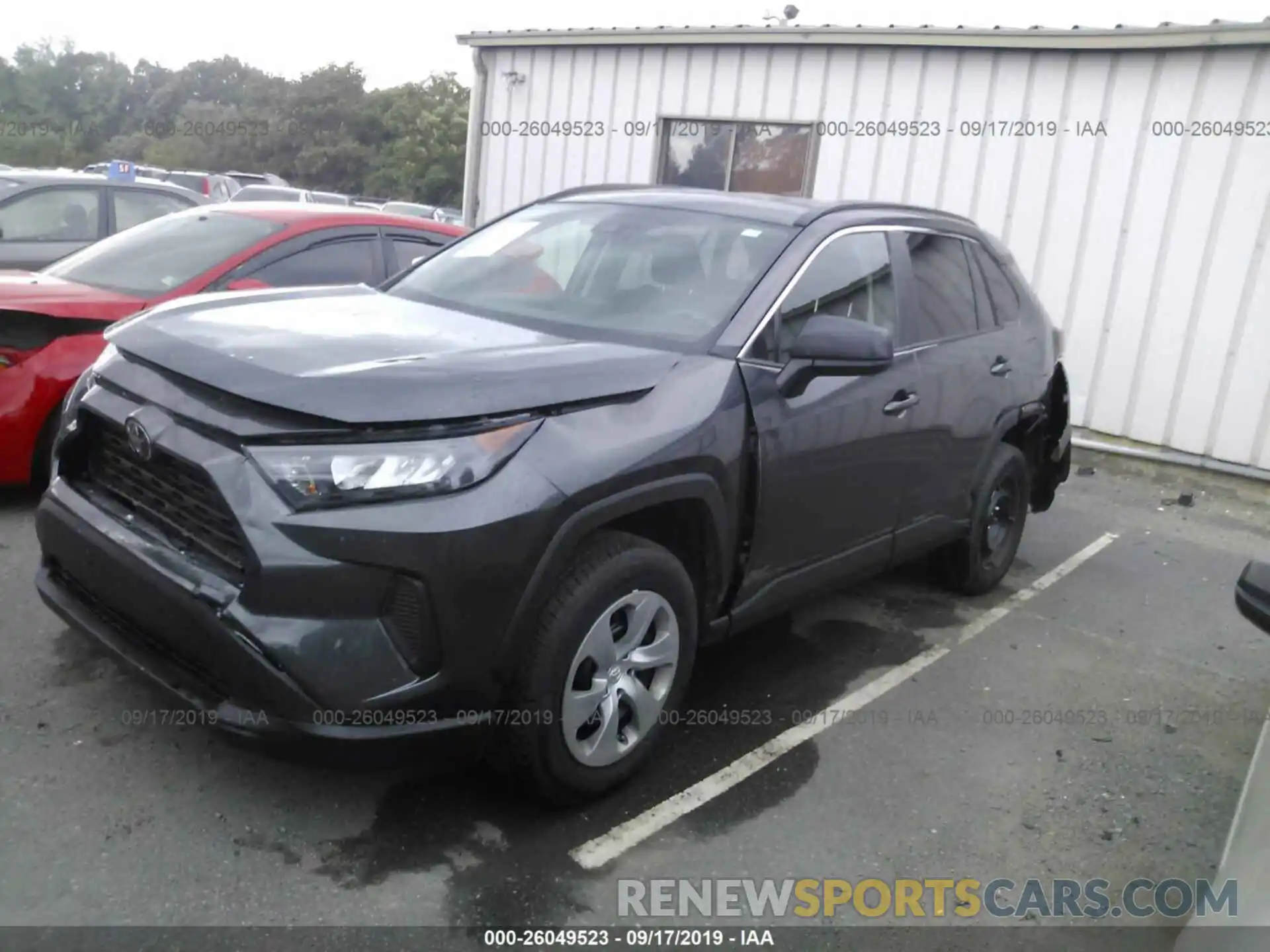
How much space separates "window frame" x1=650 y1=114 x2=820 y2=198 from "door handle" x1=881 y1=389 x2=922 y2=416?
5756 mm

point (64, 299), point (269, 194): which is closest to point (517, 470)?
point (64, 299)

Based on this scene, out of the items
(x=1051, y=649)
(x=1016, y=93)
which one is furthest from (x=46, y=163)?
(x=1051, y=649)

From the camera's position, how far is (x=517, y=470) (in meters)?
2.67

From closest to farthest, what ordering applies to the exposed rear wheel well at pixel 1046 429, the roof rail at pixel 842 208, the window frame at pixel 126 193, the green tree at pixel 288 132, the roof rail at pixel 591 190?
the roof rail at pixel 842 208
the roof rail at pixel 591 190
the exposed rear wheel well at pixel 1046 429
the window frame at pixel 126 193
the green tree at pixel 288 132

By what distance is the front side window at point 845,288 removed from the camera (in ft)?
11.9

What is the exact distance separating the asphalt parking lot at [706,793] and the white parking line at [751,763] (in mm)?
15

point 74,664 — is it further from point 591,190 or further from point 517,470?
point 591,190

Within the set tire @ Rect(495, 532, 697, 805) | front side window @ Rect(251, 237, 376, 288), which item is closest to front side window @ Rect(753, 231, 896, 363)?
tire @ Rect(495, 532, 697, 805)

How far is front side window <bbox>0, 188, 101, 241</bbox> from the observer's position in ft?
25.0

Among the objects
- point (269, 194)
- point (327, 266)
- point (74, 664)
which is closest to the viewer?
point (74, 664)

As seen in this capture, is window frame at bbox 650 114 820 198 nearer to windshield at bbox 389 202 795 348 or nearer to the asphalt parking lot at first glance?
windshield at bbox 389 202 795 348

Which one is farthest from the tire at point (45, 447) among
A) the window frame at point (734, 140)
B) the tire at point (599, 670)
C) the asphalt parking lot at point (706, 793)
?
the window frame at point (734, 140)

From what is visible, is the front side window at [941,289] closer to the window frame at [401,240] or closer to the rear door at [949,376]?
the rear door at [949,376]

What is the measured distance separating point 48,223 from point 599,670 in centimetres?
684
